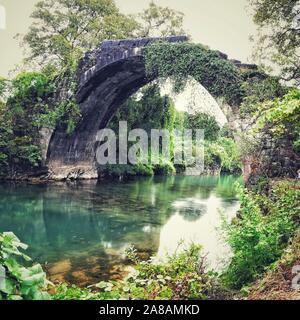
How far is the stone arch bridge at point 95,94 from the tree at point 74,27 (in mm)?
2704

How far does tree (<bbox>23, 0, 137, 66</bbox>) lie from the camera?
67.5 feet

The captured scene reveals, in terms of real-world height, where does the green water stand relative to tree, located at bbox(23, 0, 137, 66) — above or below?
below

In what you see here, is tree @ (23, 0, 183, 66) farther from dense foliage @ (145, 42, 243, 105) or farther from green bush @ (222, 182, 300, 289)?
green bush @ (222, 182, 300, 289)

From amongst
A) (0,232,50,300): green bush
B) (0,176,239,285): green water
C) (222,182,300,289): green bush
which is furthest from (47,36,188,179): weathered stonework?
(0,232,50,300): green bush

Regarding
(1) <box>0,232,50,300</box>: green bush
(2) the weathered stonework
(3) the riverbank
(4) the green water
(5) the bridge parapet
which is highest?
(5) the bridge parapet

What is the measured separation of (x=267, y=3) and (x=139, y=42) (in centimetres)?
821

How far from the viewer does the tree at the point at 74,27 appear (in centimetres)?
2058

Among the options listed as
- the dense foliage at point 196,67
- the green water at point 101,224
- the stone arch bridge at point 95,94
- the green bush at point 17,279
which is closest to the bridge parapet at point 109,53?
the stone arch bridge at point 95,94

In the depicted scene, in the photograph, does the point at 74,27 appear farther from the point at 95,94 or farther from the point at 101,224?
the point at 101,224

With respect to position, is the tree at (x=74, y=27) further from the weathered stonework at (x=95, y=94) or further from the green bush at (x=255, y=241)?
the green bush at (x=255, y=241)

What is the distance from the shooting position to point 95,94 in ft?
63.5

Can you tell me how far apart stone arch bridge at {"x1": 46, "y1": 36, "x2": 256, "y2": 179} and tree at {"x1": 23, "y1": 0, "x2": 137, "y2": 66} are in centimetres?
270

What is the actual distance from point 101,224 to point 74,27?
13727 millimetres
